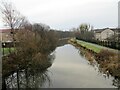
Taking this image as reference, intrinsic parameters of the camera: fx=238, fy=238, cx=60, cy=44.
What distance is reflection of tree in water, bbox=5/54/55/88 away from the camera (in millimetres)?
15137

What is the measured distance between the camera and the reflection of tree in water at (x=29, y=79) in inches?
596

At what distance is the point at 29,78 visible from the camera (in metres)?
17.1

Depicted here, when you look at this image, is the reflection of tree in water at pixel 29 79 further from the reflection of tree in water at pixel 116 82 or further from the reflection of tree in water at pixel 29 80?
the reflection of tree in water at pixel 116 82

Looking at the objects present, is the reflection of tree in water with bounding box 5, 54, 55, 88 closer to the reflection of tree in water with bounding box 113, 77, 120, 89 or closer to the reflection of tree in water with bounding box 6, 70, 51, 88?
the reflection of tree in water with bounding box 6, 70, 51, 88

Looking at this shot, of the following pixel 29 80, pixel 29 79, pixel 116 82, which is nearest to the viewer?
pixel 116 82

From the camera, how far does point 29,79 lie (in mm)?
16781

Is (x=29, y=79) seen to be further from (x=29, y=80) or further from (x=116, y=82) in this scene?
(x=116, y=82)

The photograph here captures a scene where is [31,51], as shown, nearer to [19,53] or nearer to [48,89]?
[19,53]

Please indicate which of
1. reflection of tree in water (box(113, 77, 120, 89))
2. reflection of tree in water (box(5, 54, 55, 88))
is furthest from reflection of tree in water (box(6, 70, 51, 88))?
reflection of tree in water (box(113, 77, 120, 89))

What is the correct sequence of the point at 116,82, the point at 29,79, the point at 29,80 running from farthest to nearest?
the point at 29,79 < the point at 29,80 < the point at 116,82

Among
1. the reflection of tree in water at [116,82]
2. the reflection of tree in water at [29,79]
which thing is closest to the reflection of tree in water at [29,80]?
the reflection of tree in water at [29,79]

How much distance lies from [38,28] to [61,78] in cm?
2226

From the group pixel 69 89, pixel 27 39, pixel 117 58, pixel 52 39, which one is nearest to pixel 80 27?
pixel 52 39

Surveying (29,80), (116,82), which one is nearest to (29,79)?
(29,80)
